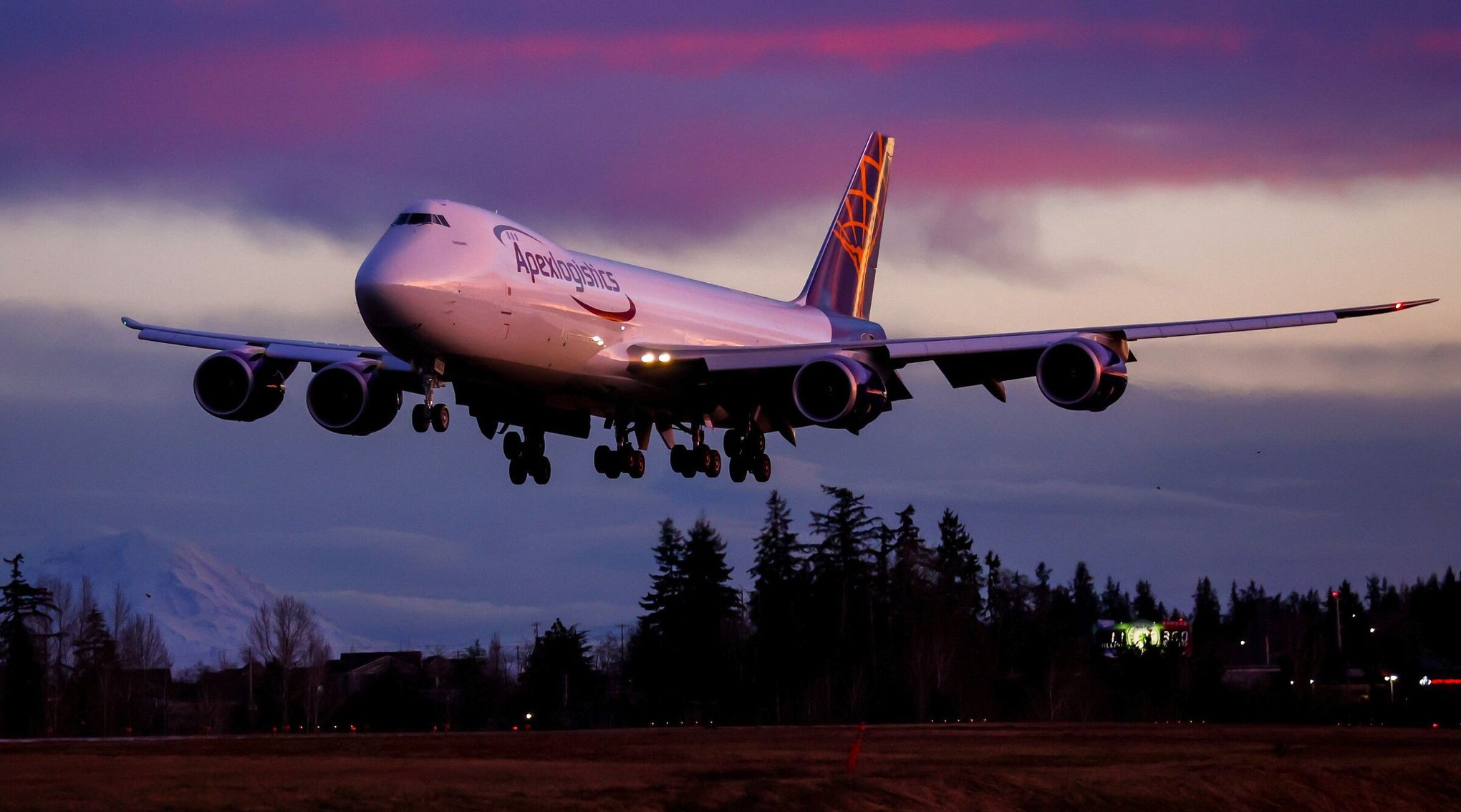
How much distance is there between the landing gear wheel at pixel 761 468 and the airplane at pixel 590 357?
0.06 meters

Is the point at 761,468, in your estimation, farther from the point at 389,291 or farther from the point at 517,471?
the point at 389,291

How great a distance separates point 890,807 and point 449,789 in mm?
12537

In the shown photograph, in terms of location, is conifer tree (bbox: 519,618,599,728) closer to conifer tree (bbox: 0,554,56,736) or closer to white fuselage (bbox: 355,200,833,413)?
conifer tree (bbox: 0,554,56,736)

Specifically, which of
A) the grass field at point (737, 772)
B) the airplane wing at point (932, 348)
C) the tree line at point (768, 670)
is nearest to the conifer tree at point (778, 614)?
the tree line at point (768, 670)

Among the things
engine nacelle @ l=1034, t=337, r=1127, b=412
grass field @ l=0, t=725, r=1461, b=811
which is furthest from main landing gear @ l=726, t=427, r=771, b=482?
engine nacelle @ l=1034, t=337, r=1127, b=412

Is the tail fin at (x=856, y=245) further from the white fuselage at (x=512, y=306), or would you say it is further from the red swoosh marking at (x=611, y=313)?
the red swoosh marking at (x=611, y=313)

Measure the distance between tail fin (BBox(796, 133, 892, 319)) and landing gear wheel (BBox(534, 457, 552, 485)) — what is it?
1397cm

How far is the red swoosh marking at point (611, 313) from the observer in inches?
1708

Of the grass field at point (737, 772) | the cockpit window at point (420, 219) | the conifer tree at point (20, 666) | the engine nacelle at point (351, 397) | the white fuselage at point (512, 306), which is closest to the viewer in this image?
the white fuselage at point (512, 306)

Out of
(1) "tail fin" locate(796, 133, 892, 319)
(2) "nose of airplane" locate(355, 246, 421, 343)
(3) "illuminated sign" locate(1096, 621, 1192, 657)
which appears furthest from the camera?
(3) "illuminated sign" locate(1096, 621, 1192, 657)

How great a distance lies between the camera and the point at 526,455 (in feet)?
165

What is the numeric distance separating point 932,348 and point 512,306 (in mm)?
12294

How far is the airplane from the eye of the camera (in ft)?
132

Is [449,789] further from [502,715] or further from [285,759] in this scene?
[502,715]
